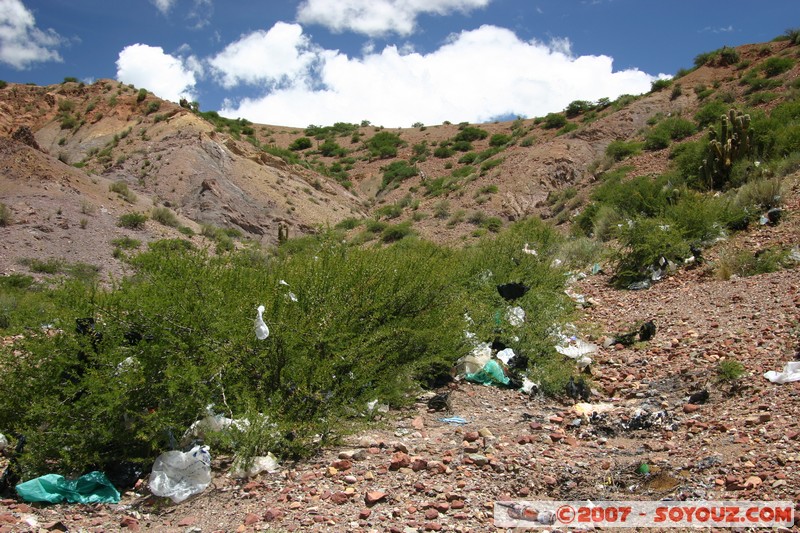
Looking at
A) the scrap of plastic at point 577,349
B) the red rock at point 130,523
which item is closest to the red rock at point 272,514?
the red rock at point 130,523

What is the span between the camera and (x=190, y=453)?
4352 millimetres

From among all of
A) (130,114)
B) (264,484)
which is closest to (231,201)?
(130,114)

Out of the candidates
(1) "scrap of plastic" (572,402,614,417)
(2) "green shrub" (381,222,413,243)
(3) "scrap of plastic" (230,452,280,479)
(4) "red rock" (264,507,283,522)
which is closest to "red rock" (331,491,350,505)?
(4) "red rock" (264,507,283,522)

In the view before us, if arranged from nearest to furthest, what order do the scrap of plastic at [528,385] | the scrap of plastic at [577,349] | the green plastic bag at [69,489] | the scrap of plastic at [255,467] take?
1. the green plastic bag at [69,489]
2. the scrap of plastic at [255,467]
3. the scrap of plastic at [528,385]
4. the scrap of plastic at [577,349]

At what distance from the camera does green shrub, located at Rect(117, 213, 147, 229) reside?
20234mm

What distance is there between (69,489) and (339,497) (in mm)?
1925

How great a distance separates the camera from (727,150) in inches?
601

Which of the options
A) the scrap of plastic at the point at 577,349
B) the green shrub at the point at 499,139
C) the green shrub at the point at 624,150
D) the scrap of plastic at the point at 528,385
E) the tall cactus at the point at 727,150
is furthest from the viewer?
the green shrub at the point at 499,139

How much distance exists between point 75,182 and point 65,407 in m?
20.0

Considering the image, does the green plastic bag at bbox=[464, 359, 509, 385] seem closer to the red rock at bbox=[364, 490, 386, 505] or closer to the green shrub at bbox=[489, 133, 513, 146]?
the red rock at bbox=[364, 490, 386, 505]

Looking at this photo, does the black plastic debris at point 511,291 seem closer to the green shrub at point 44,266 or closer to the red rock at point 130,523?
the red rock at point 130,523

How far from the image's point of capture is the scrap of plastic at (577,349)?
26.0 feet

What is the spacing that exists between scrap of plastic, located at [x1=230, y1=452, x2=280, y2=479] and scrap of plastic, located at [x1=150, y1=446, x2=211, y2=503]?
0.62ft

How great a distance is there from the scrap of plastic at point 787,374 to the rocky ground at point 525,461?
0.33 feet
